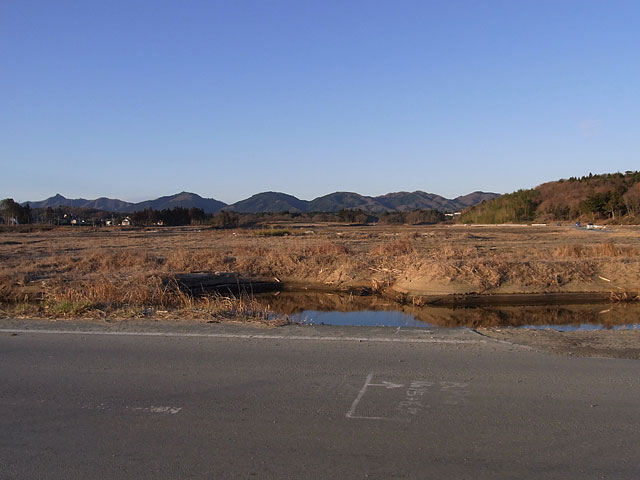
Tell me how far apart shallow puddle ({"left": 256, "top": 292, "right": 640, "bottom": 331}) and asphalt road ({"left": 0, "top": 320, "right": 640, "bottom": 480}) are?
22.8 feet

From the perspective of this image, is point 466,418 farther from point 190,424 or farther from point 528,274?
point 528,274

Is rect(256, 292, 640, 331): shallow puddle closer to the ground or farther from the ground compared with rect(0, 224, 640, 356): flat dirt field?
closer to the ground

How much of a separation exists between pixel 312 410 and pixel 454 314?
12770 mm

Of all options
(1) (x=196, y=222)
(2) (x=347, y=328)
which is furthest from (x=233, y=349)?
(1) (x=196, y=222)

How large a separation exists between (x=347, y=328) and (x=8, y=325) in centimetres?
634

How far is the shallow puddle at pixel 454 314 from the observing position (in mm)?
16078

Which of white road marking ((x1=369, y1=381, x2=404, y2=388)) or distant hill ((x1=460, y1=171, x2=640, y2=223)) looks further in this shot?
distant hill ((x1=460, y1=171, x2=640, y2=223))

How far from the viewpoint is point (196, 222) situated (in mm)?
112000

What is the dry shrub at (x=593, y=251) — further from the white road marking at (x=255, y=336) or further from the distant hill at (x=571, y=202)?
the distant hill at (x=571, y=202)

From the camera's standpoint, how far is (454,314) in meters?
18.1

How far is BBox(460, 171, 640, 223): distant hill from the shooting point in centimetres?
8831

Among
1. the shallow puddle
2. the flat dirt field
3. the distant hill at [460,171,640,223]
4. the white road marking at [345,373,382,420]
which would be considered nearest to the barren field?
the flat dirt field

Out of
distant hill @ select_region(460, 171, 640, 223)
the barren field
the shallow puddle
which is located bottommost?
the shallow puddle

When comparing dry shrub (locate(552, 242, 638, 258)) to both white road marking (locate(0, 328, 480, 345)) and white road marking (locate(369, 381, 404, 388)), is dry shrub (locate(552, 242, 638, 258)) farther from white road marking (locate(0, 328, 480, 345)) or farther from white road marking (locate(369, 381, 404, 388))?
white road marking (locate(369, 381, 404, 388))
